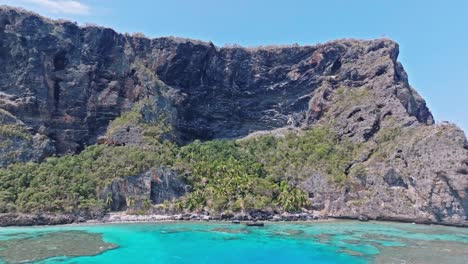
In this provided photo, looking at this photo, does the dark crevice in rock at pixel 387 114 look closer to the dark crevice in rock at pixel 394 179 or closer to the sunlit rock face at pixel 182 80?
the sunlit rock face at pixel 182 80

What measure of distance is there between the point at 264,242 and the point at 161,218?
28971mm

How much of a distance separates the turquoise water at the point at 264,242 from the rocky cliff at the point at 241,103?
11722mm

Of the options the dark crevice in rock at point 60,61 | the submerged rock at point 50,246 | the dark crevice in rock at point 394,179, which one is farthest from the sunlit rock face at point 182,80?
the submerged rock at point 50,246

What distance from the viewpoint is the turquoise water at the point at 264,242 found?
44.1 metres

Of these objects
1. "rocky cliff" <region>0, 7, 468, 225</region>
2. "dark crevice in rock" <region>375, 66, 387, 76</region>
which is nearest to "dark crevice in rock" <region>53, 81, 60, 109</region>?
"rocky cliff" <region>0, 7, 468, 225</region>

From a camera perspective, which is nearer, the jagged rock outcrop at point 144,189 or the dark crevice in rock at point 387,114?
the jagged rock outcrop at point 144,189

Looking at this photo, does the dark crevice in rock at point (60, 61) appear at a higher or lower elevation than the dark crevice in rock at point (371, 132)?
higher

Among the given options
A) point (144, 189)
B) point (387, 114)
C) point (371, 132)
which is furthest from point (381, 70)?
point (144, 189)

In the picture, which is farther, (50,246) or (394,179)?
(394,179)

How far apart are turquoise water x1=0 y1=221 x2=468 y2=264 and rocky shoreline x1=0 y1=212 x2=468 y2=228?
4.61m

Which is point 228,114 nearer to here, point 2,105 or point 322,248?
point 2,105

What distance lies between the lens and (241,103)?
131 metres

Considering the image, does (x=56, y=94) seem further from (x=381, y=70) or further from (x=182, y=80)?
(x=381, y=70)

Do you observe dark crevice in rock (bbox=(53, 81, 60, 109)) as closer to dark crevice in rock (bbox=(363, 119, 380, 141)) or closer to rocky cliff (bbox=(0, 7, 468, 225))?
rocky cliff (bbox=(0, 7, 468, 225))
